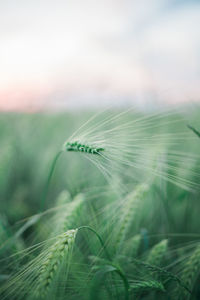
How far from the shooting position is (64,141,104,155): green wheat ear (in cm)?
76

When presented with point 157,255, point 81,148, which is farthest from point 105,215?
point 81,148

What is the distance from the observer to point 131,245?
995mm

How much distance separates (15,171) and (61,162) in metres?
0.44

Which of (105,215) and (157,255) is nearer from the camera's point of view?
(157,255)

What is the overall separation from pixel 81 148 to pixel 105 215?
0.42m

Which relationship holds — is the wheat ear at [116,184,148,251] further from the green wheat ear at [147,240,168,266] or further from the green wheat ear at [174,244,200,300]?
the green wheat ear at [174,244,200,300]

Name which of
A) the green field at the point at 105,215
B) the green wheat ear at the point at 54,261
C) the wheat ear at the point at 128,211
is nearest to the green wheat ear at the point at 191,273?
the green field at the point at 105,215

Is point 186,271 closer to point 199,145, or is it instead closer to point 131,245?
point 131,245

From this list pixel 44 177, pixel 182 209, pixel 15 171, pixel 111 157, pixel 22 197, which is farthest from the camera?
pixel 15 171

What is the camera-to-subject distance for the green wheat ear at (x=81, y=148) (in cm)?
76

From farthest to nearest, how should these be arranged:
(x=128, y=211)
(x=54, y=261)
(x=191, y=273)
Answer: (x=128, y=211) < (x=191, y=273) < (x=54, y=261)

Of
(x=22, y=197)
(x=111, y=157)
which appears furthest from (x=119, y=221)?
(x=22, y=197)

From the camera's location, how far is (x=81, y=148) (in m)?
0.82

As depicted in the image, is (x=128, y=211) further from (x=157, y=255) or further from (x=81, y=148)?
(x=81, y=148)
